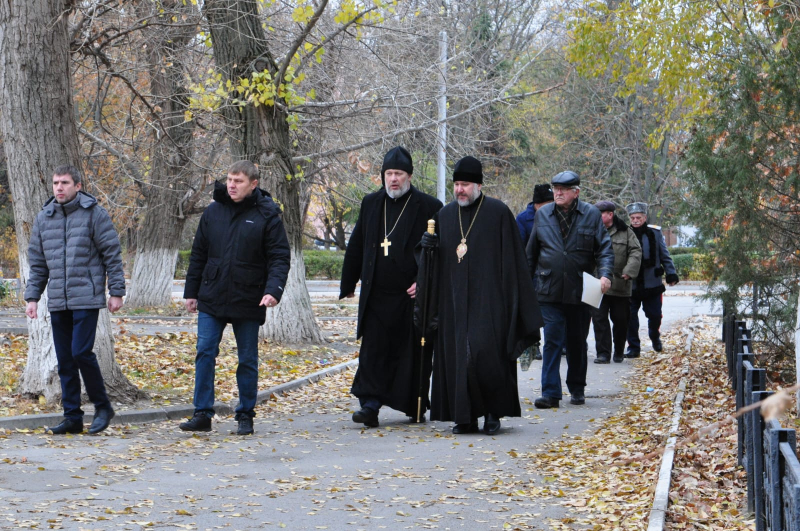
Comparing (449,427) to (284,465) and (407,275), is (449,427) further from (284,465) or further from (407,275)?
(284,465)

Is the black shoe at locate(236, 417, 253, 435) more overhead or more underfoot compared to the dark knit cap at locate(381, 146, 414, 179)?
more underfoot

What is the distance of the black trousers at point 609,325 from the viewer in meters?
13.3

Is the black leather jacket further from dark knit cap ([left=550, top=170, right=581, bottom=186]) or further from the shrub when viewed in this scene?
the shrub

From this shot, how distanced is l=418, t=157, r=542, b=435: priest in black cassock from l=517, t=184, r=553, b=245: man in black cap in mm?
3205

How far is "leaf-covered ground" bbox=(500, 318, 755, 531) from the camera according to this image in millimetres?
5465

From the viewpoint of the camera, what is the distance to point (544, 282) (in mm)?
9742

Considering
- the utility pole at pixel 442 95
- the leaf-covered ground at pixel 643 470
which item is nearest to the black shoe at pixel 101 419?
the leaf-covered ground at pixel 643 470

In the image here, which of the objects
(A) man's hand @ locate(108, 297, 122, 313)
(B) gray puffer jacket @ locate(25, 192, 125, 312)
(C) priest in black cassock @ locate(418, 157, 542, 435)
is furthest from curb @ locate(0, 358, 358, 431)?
(C) priest in black cassock @ locate(418, 157, 542, 435)

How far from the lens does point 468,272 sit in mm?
8469

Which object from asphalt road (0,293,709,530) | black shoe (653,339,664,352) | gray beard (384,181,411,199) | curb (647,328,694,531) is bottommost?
asphalt road (0,293,709,530)

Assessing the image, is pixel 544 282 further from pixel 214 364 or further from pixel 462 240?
pixel 214 364

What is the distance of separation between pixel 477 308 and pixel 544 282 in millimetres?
1545

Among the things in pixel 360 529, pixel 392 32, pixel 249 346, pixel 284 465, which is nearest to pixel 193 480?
pixel 284 465

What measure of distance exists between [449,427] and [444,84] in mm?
8248
